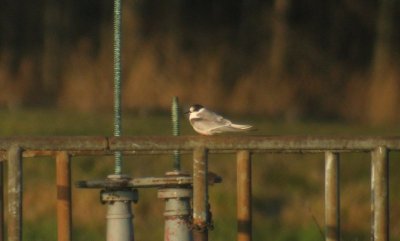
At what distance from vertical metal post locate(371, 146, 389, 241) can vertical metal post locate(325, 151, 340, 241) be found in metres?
0.38

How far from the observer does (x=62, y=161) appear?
10.5 m

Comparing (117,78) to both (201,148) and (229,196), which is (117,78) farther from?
(229,196)

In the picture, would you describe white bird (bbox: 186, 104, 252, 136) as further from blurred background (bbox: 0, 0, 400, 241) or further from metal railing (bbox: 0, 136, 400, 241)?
blurred background (bbox: 0, 0, 400, 241)

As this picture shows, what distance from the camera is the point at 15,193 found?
32.8 feet

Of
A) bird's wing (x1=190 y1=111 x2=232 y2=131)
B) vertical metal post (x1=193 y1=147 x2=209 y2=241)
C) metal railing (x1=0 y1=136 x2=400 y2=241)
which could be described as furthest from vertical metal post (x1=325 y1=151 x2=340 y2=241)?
bird's wing (x1=190 y1=111 x2=232 y2=131)

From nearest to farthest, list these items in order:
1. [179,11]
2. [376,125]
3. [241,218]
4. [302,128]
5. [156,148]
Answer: [156,148] → [241,218] → [302,128] → [376,125] → [179,11]

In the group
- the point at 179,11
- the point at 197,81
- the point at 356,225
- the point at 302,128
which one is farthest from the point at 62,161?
the point at 179,11

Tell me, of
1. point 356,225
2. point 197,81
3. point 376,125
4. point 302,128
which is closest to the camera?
point 356,225

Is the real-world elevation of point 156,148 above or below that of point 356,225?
above

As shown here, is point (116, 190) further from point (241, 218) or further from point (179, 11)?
point (179, 11)

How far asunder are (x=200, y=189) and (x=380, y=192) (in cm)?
100

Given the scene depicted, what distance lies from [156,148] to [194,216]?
17.6 inches

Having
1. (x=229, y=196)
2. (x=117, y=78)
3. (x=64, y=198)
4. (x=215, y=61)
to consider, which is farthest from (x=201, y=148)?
(x=215, y=61)

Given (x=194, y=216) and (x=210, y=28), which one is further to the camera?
(x=210, y=28)
